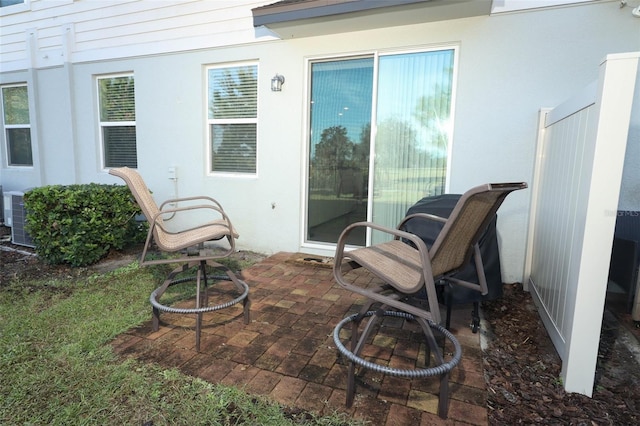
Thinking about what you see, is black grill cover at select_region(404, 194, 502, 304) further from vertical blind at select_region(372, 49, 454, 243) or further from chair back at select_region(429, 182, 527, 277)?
vertical blind at select_region(372, 49, 454, 243)

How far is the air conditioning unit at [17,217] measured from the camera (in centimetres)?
482

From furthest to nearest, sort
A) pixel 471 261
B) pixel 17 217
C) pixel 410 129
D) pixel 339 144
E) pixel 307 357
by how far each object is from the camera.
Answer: pixel 17 217
pixel 339 144
pixel 410 129
pixel 471 261
pixel 307 357

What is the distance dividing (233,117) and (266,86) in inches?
27.0

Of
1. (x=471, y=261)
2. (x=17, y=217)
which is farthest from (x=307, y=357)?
(x=17, y=217)

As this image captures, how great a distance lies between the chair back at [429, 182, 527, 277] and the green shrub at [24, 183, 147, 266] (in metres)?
3.99

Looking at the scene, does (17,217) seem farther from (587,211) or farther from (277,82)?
(587,211)

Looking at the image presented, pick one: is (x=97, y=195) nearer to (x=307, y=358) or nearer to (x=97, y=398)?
(x=97, y=398)

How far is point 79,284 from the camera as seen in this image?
11.4 ft

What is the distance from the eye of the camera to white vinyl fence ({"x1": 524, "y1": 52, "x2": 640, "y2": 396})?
169 centimetres

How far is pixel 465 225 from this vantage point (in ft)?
5.14

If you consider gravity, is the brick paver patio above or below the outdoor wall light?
below

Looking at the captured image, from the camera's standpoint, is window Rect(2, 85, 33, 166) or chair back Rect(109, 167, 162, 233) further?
window Rect(2, 85, 33, 166)

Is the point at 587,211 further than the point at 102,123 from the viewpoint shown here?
No

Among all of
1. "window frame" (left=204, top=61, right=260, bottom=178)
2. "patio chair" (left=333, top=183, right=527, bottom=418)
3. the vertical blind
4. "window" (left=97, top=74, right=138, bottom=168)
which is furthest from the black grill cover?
"window" (left=97, top=74, right=138, bottom=168)
